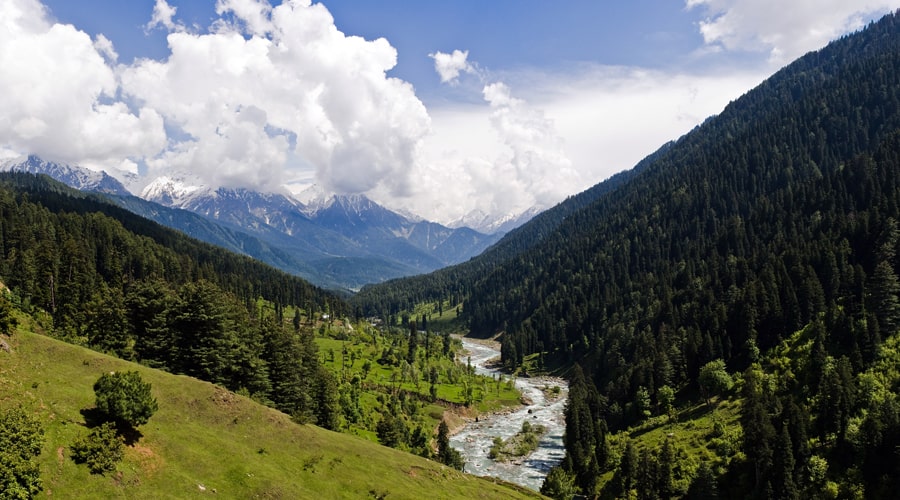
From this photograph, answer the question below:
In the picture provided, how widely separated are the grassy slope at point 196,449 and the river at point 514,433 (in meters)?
50.7

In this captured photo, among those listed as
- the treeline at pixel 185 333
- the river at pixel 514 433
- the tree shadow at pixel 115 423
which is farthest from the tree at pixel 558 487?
the tree shadow at pixel 115 423

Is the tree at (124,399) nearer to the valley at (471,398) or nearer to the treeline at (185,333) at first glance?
the valley at (471,398)

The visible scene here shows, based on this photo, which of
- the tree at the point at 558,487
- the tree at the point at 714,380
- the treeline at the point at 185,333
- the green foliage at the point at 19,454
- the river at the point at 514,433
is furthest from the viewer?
the tree at the point at 714,380

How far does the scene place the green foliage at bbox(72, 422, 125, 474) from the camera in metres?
39.7

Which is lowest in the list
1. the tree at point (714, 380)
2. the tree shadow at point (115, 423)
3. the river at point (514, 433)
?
the river at point (514, 433)

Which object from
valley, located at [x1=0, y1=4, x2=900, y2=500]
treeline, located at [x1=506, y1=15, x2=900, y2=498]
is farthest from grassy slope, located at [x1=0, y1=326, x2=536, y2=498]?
treeline, located at [x1=506, y1=15, x2=900, y2=498]

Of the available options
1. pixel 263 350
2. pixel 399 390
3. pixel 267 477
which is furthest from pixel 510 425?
pixel 267 477

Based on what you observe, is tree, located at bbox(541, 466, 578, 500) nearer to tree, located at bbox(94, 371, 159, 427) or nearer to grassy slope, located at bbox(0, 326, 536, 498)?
grassy slope, located at bbox(0, 326, 536, 498)

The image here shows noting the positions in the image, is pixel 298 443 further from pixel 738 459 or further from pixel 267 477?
pixel 738 459

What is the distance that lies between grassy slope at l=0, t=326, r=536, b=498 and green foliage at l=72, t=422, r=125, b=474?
0.64 m

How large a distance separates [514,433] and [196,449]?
117059 millimetres

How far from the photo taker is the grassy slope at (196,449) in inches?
1613

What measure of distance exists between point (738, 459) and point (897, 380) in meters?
32.4

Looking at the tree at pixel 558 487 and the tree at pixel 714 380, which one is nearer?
the tree at pixel 558 487
